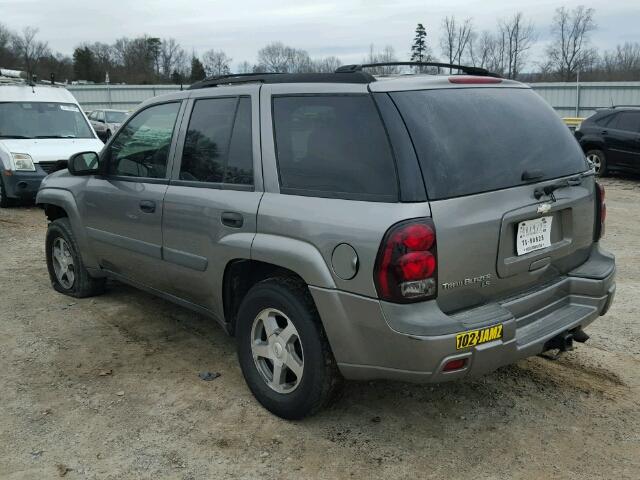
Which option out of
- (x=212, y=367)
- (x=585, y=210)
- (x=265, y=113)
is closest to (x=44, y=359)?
(x=212, y=367)

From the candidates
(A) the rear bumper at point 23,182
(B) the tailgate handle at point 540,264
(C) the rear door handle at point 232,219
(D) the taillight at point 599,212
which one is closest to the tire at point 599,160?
(D) the taillight at point 599,212

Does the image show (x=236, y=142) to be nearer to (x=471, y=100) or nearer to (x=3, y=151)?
(x=471, y=100)

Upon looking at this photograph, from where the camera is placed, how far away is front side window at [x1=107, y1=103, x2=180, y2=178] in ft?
13.7

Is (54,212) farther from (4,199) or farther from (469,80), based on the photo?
(4,199)

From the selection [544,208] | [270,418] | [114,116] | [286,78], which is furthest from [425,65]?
[114,116]

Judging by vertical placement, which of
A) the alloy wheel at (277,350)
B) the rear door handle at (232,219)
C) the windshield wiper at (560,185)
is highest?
the windshield wiper at (560,185)

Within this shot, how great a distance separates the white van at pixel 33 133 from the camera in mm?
9953

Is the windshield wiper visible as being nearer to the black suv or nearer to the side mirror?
the side mirror

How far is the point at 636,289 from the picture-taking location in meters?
5.59

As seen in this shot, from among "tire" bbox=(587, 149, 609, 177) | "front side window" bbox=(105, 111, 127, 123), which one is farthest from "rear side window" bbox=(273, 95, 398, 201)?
"front side window" bbox=(105, 111, 127, 123)

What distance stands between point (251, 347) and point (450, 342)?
128cm

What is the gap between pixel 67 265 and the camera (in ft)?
18.3

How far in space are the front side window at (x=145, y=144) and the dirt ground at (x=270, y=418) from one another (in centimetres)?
129

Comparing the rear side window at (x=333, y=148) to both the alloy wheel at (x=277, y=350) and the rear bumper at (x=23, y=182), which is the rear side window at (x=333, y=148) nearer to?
the alloy wheel at (x=277, y=350)
